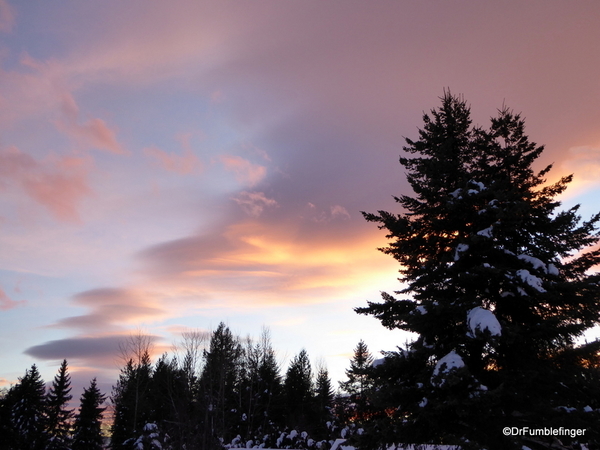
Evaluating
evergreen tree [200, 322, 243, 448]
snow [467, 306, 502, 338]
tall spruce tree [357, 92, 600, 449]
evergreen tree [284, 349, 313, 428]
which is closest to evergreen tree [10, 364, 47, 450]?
evergreen tree [200, 322, 243, 448]

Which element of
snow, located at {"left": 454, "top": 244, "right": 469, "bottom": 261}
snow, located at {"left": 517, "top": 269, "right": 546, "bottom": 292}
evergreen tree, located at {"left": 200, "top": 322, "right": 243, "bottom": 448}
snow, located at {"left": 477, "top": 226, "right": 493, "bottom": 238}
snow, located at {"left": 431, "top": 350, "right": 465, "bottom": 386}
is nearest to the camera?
snow, located at {"left": 431, "top": 350, "right": 465, "bottom": 386}

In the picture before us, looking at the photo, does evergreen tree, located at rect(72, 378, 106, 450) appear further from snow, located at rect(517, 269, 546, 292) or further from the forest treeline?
snow, located at rect(517, 269, 546, 292)

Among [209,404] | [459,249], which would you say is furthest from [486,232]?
[209,404]

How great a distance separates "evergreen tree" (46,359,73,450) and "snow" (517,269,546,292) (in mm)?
52952

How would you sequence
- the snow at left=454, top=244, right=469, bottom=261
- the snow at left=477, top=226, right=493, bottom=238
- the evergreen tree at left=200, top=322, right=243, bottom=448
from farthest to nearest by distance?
the evergreen tree at left=200, top=322, right=243, bottom=448, the snow at left=454, top=244, right=469, bottom=261, the snow at left=477, top=226, right=493, bottom=238

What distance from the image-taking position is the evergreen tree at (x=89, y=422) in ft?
157

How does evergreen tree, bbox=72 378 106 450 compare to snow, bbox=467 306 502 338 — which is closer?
snow, bbox=467 306 502 338

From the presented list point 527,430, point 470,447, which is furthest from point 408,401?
point 527,430

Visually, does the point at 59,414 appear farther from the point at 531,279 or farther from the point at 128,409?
the point at 531,279

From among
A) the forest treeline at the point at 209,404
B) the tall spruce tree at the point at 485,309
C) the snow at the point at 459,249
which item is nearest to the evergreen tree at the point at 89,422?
the forest treeline at the point at 209,404

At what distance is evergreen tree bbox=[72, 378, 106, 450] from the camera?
1880 inches

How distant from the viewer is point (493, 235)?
49.1 ft

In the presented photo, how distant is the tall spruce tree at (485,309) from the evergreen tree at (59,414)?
158 ft

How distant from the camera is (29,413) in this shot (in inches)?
1805
